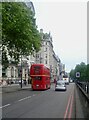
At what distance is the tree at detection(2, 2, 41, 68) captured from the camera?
4063 centimetres

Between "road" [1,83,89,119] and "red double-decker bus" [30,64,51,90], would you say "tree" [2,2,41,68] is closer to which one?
"red double-decker bus" [30,64,51,90]

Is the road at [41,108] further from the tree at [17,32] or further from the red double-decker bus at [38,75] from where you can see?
the red double-decker bus at [38,75]

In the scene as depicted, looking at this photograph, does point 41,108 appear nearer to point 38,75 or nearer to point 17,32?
point 17,32

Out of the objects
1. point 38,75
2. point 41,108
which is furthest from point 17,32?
point 41,108

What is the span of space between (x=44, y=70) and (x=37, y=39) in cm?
1103

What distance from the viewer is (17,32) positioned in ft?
144

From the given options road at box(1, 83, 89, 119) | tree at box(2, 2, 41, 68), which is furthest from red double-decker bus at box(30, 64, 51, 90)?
road at box(1, 83, 89, 119)

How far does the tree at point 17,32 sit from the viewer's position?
40.6m

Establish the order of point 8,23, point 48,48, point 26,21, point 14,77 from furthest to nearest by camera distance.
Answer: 1. point 48,48
2. point 14,77
3. point 26,21
4. point 8,23

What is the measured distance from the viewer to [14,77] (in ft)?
355

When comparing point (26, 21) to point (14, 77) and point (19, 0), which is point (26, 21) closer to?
point (19, 0)

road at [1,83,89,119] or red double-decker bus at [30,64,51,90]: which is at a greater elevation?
red double-decker bus at [30,64,51,90]

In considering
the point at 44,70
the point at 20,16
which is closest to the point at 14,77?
the point at 44,70

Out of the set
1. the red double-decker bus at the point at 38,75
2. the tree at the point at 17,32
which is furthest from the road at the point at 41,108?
the red double-decker bus at the point at 38,75
